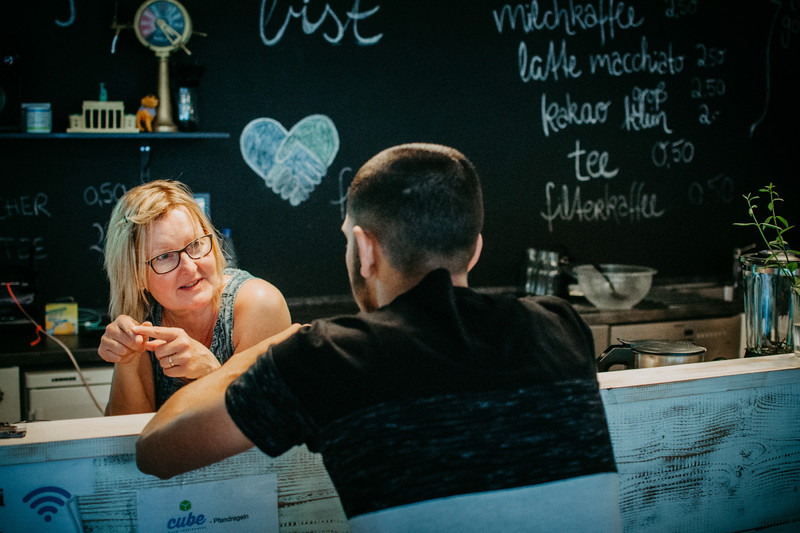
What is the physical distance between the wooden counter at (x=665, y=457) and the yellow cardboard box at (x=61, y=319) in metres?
1.93

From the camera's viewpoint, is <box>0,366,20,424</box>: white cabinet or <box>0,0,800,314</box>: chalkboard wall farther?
<box>0,0,800,314</box>: chalkboard wall

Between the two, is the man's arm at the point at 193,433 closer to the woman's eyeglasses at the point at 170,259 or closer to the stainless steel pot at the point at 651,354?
the woman's eyeglasses at the point at 170,259

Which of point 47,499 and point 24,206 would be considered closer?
point 47,499

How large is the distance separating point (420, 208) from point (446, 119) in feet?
8.79

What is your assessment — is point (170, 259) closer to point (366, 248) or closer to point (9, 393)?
point (366, 248)

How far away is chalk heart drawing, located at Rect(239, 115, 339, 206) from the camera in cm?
337

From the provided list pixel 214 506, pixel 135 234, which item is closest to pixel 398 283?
pixel 214 506

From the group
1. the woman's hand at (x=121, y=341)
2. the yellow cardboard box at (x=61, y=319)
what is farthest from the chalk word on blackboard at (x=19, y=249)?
the woman's hand at (x=121, y=341)

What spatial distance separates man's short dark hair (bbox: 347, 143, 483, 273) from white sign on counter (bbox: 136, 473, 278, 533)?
47 centimetres

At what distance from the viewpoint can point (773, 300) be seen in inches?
66.3

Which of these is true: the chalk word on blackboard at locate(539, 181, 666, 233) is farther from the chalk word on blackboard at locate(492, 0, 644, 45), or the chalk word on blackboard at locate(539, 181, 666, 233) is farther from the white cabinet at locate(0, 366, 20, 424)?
the white cabinet at locate(0, 366, 20, 424)

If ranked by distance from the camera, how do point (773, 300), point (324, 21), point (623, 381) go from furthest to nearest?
point (324, 21), point (773, 300), point (623, 381)

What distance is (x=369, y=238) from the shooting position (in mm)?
1088

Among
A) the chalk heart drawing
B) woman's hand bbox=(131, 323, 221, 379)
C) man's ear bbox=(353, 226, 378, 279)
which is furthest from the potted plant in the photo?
the chalk heart drawing
